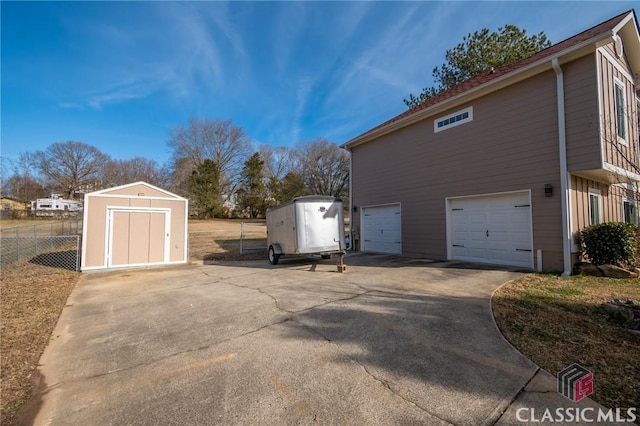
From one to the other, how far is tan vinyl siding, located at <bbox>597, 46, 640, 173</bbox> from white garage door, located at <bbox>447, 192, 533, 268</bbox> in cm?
213

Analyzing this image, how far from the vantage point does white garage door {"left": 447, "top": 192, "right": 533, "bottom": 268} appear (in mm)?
8000

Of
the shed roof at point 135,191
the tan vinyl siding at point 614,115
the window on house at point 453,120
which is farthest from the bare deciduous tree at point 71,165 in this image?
the tan vinyl siding at point 614,115

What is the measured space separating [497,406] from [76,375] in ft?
13.6

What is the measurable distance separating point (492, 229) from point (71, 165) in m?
55.2

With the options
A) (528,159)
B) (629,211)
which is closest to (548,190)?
(528,159)

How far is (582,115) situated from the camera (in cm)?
698

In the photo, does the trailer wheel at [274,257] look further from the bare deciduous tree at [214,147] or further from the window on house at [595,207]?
the bare deciduous tree at [214,147]

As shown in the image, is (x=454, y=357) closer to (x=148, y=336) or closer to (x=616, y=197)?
(x=148, y=336)

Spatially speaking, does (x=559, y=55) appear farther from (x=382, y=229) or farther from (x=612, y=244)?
(x=382, y=229)

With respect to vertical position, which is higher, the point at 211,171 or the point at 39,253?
the point at 211,171

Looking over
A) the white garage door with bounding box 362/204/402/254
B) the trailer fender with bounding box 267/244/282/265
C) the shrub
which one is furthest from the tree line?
the shrub

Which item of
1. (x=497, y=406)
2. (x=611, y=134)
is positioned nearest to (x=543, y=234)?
(x=611, y=134)

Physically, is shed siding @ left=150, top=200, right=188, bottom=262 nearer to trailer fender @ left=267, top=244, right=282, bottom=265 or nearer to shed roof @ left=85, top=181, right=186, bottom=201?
shed roof @ left=85, top=181, right=186, bottom=201

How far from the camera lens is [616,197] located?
9750mm
